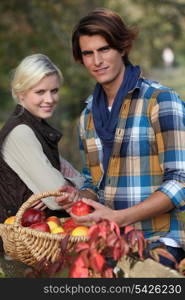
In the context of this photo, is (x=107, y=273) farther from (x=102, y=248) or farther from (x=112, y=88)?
(x=112, y=88)

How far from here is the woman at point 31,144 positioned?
3773mm

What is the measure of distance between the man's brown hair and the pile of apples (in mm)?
935

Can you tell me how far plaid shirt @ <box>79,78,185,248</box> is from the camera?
10.8ft

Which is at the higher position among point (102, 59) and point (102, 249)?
point (102, 59)

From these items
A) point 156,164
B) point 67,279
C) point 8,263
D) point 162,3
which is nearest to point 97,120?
point 156,164

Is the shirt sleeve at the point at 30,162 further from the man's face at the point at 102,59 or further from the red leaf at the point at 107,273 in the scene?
the red leaf at the point at 107,273

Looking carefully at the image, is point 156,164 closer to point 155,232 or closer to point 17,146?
point 155,232

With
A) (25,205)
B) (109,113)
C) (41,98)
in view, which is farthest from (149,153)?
(41,98)

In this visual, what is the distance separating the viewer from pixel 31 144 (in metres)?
3.82

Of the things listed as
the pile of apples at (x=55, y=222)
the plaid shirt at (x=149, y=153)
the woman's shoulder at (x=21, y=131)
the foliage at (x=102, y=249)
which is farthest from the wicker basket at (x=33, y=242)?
the woman's shoulder at (x=21, y=131)

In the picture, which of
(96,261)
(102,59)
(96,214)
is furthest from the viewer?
(102,59)

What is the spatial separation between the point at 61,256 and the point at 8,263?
2.90 feet

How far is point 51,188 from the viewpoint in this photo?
12.2 ft

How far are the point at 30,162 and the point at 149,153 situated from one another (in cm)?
77
